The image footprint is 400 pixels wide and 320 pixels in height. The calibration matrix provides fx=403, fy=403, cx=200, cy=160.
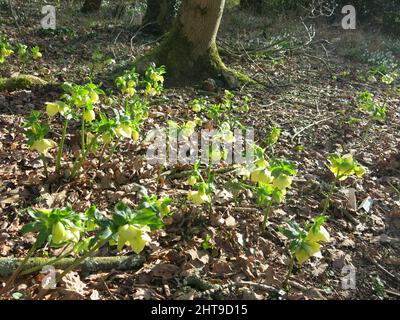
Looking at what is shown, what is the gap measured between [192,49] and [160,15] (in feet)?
12.4

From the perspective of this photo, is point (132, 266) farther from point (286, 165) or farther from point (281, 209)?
point (281, 209)

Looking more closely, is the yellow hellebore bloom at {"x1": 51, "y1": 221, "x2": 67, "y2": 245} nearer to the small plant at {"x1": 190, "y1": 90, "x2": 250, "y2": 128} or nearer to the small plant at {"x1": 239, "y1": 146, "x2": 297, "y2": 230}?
the small plant at {"x1": 239, "y1": 146, "x2": 297, "y2": 230}

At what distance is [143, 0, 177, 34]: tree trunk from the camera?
8.48m

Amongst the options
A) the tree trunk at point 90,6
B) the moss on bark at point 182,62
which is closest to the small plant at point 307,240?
the moss on bark at point 182,62

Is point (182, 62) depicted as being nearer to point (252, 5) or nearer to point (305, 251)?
point (305, 251)

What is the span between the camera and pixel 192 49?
523cm

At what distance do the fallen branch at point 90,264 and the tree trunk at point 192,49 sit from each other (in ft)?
10.7

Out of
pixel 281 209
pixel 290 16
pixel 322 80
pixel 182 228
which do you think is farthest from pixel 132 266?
pixel 290 16

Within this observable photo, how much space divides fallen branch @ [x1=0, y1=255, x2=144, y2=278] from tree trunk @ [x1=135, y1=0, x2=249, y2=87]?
3255 millimetres

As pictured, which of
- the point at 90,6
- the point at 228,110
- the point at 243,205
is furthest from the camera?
the point at 90,6

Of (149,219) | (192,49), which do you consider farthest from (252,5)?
(149,219)

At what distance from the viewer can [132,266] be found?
222 cm

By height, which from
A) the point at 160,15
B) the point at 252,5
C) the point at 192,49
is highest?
the point at 252,5

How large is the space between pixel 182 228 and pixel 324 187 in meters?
1.34
